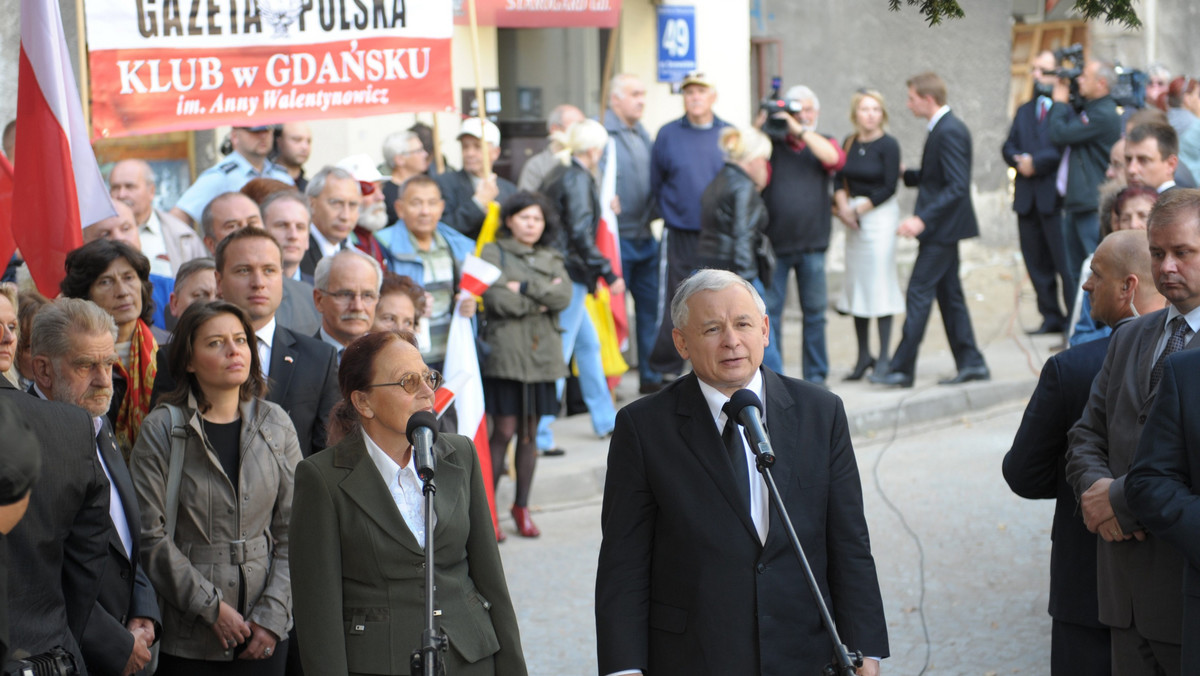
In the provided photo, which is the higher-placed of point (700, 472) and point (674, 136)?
point (674, 136)

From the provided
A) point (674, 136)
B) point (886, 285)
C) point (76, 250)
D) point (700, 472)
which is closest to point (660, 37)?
point (674, 136)

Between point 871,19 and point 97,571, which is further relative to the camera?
point 871,19

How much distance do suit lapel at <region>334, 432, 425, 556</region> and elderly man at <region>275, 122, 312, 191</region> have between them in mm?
5674

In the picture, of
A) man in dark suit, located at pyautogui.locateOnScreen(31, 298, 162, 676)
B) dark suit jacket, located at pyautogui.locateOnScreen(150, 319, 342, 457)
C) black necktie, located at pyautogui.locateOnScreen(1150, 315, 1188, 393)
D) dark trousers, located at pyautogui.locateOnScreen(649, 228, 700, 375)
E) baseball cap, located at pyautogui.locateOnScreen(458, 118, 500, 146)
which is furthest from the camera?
dark trousers, located at pyautogui.locateOnScreen(649, 228, 700, 375)

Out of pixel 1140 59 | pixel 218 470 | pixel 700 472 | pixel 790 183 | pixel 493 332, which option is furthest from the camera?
pixel 1140 59

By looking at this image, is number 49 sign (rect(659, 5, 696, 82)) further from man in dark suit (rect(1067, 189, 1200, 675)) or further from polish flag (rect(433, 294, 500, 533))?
man in dark suit (rect(1067, 189, 1200, 675))

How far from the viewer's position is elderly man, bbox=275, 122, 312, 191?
9.70 meters

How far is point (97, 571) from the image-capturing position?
4082mm

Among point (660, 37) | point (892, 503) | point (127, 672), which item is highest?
point (660, 37)

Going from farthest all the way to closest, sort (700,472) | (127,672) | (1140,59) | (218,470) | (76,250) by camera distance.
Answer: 1. (1140,59)
2. (76,250)
3. (218,470)
4. (127,672)
5. (700,472)

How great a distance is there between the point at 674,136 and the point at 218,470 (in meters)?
7.50

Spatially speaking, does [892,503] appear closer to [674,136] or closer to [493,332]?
[493,332]

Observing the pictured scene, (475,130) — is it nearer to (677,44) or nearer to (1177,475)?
(677,44)

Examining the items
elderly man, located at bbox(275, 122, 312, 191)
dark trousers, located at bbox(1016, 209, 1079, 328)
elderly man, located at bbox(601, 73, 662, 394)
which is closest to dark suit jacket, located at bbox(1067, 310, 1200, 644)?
elderly man, located at bbox(275, 122, 312, 191)
